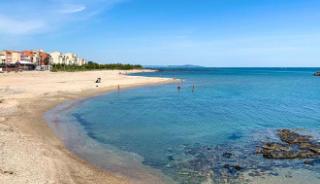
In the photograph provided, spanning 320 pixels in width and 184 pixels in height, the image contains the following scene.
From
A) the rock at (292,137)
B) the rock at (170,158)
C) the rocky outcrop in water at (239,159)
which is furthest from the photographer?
the rock at (292,137)

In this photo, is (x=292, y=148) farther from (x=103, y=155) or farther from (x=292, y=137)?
(x=103, y=155)

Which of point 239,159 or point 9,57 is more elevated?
point 9,57

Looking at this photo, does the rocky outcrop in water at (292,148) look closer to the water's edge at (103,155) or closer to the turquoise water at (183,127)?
the turquoise water at (183,127)

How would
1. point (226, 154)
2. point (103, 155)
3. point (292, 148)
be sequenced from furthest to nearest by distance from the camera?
point (292, 148) < point (226, 154) < point (103, 155)

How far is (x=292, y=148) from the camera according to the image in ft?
70.9

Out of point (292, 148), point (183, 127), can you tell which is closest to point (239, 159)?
point (292, 148)

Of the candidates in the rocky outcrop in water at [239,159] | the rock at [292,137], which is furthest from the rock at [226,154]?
the rock at [292,137]

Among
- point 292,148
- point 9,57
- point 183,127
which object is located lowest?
point 183,127

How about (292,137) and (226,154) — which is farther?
(292,137)

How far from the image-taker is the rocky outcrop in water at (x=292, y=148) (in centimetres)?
2005

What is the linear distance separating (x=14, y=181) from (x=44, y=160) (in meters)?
3.52

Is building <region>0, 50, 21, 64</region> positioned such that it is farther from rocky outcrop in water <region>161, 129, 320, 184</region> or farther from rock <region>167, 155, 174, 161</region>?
rock <region>167, 155, 174, 161</region>

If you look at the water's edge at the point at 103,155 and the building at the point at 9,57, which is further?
the building at the point at 9,57

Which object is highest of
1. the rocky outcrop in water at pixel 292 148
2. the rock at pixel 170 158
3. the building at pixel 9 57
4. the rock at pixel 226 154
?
the building at pixel 9 57
